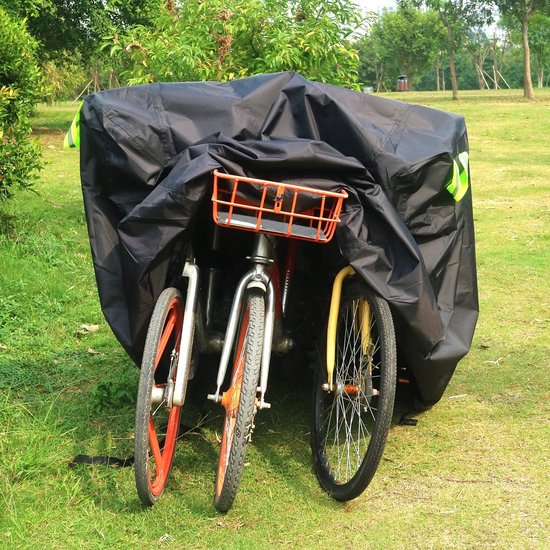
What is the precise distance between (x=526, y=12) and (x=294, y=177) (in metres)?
35.3

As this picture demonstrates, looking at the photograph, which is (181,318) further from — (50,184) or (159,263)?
(50,184)

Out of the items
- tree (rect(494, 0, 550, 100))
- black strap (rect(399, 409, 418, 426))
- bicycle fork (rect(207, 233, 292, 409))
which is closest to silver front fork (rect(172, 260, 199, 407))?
bicycle fork (rect(207, 233, 292, 409))

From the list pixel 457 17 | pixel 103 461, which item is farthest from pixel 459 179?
pixel 457 17

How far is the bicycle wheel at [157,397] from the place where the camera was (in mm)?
3012

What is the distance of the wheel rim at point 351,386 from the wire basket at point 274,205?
52 centimetres

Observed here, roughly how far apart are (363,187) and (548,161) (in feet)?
43.0

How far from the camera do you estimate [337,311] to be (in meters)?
3.54

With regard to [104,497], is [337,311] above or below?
above

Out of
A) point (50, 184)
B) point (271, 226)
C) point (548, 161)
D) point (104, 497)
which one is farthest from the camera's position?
point (548, 161)

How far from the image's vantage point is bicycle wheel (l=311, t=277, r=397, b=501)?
10.3 ft

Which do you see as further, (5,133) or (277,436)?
(5,133)

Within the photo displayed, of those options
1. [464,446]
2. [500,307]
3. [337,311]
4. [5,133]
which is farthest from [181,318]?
[5,133]

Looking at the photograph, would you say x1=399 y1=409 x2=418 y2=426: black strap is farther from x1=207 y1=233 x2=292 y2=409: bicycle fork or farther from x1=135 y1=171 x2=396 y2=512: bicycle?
x1=207 y1=233 x2=292 y2=409: bicycle fork

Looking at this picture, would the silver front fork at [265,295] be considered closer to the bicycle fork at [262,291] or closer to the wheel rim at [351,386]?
the bicycle fork at [262,291]
